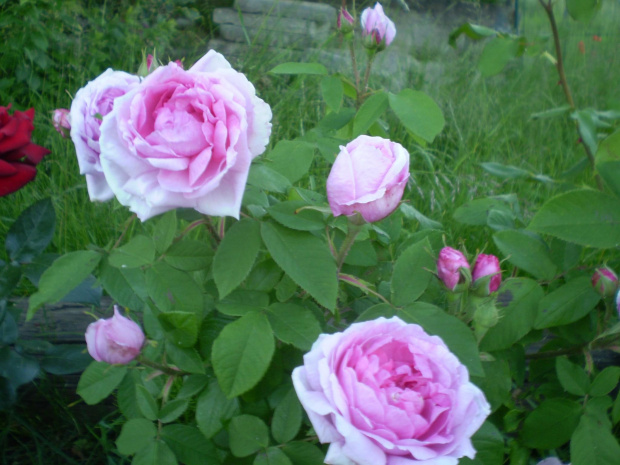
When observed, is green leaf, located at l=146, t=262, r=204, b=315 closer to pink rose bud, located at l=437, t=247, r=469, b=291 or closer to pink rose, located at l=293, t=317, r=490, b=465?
pink rose, located at l=293, t=317, r=490, b=465

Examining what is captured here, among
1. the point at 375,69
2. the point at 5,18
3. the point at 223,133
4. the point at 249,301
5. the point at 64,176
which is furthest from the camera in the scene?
the point at 375,69

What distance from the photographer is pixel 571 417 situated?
0.73 m

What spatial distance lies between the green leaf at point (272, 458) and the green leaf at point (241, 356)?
0.11 m

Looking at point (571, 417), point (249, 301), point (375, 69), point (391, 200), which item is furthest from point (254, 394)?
point (375, 69)

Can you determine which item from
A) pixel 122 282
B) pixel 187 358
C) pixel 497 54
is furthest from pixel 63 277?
pixel 497 54

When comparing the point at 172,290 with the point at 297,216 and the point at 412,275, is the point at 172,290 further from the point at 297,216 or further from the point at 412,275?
the point at 412,275

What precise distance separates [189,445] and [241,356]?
0.68ft

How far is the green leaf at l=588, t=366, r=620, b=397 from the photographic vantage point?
0.70 metres

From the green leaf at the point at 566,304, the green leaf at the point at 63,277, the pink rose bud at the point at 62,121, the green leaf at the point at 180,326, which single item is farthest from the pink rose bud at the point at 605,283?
the pink rose bud at the point at 62,121

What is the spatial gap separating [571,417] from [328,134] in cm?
59

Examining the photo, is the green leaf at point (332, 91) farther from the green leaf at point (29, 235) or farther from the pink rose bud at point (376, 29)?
the green leaf at point (29, 235)

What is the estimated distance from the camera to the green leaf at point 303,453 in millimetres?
624

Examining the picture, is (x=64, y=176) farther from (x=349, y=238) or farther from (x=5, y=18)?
(x=349, y=238)

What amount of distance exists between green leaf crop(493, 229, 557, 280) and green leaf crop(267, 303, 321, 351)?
322 millimetres
